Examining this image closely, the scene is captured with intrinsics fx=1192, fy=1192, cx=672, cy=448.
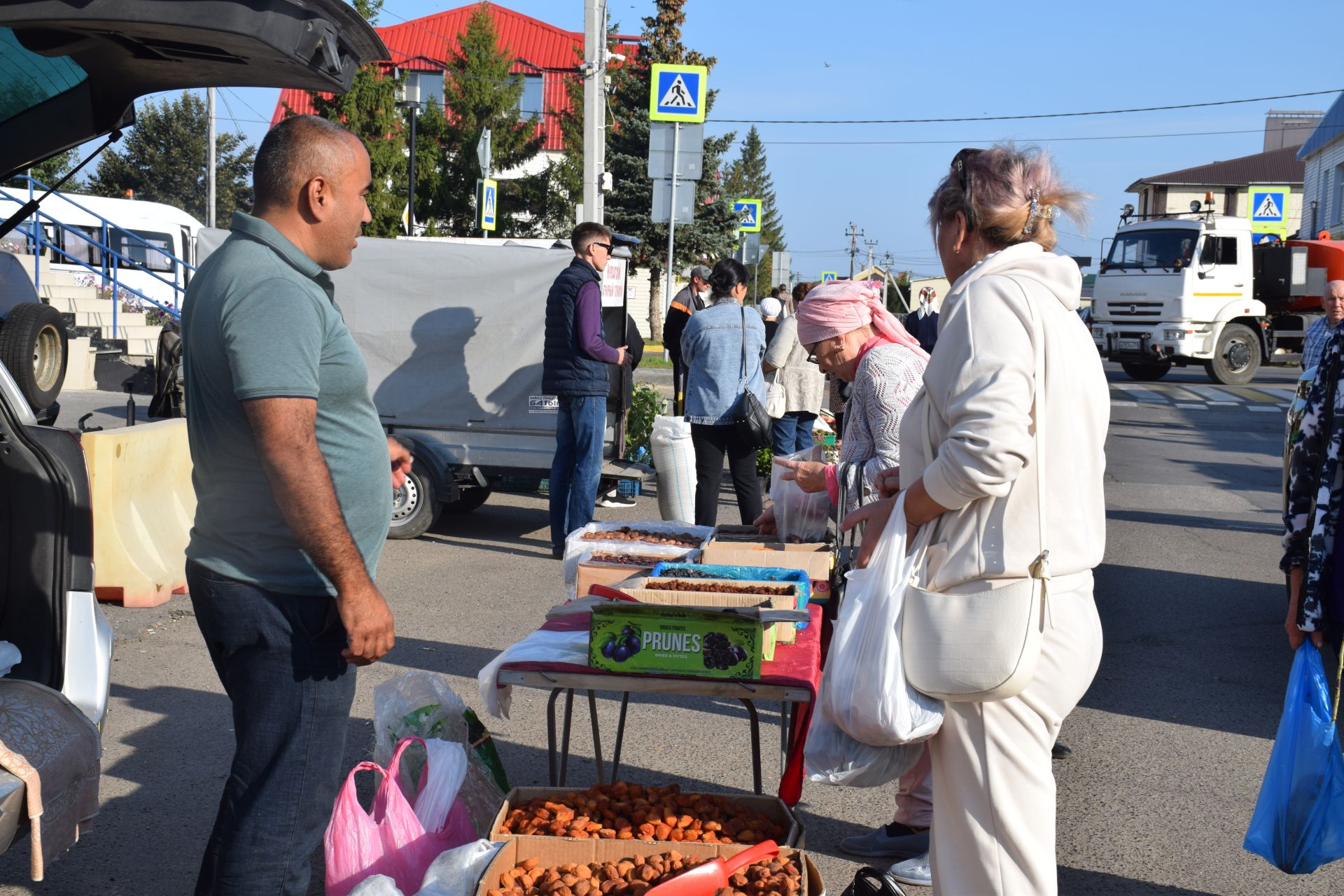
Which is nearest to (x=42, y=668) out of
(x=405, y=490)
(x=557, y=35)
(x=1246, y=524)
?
(x=405, y=490)

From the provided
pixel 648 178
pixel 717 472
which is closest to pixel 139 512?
pixel 717 472

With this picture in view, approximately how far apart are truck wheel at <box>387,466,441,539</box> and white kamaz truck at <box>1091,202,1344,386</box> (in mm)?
21374

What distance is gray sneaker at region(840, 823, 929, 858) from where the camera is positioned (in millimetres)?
4129

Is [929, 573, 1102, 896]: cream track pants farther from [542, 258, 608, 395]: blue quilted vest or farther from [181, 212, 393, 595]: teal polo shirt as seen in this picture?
[542, 258, 608, 395]: blue quilted vest

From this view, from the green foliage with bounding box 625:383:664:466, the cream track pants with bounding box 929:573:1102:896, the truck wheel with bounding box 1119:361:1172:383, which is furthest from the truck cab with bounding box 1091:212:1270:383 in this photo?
the cream track pants with bounding box 929:573:1102:896

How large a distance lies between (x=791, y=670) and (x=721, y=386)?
4996 mm

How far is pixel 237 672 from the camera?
2.72 metres

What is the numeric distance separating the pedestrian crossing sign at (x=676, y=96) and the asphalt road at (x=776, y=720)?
6.41 metres

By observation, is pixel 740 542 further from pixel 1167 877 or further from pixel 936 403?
pixel 936 403

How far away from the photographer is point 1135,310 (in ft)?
88.9

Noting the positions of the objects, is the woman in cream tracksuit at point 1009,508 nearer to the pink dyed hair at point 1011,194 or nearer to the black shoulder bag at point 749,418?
the pink dyed hair at point 1011,194

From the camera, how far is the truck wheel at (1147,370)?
28.6 metres

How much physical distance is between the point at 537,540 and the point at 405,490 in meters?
1.14

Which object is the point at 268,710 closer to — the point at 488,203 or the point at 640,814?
the point at 640,814
